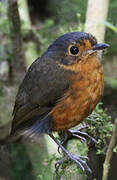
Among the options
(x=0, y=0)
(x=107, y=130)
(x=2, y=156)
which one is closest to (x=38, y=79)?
(x=107, y=130)

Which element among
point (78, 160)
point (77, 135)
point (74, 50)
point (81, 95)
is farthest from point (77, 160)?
point (74, 50)

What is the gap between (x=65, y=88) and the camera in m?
3.23

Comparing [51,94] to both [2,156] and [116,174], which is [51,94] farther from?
[2,156]

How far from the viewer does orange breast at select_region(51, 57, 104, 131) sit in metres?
3.15

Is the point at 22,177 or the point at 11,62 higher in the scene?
the point at 11,62

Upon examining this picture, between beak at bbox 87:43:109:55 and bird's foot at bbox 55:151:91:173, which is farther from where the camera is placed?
beak at bbox 87:43:109:55

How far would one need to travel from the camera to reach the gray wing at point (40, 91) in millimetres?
3262

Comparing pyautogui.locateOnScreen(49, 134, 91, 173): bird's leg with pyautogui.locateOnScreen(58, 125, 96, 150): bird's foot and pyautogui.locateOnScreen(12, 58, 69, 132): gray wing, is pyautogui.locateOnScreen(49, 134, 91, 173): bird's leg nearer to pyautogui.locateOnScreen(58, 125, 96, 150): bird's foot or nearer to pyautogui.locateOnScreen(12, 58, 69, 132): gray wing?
pyautogui.locateOnScreen(58, 125, 96, 150): bird's foot

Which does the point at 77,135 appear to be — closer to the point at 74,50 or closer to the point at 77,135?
the point at 77,135

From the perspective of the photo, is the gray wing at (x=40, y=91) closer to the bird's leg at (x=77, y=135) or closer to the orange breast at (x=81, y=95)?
the orange breast at (x=81, y=95)

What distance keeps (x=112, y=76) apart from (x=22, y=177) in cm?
175

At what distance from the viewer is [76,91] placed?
3.17m

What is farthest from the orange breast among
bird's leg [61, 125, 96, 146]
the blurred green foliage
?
the blurred green foliage

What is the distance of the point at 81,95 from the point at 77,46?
13.8 inches
